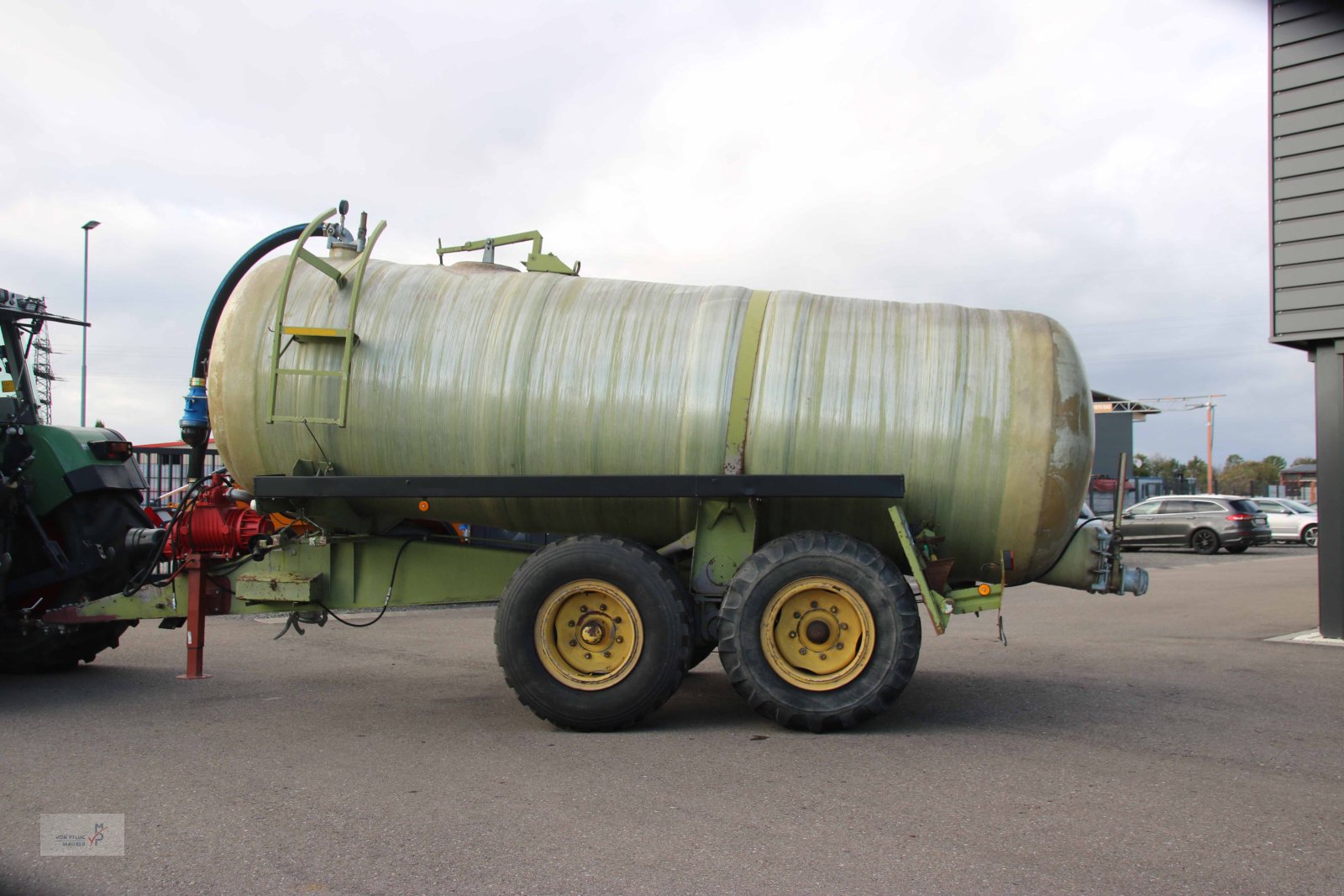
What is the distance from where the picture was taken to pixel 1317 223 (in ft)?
32.9

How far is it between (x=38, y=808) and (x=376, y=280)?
3.55m

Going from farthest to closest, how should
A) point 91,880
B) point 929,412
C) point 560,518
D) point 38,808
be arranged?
1. point 560,518
2. point 929,412
3. point 38,808
4. point 91,880

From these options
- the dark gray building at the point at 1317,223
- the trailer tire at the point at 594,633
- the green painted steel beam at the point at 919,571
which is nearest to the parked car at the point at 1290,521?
the dark gray building at the point at 1317,223

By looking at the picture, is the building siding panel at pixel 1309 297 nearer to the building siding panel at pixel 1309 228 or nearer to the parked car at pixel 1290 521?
the building siding panel at pixel 1309 228

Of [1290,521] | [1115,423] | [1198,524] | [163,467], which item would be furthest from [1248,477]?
[163,467]

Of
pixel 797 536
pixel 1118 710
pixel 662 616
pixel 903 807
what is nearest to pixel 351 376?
pixel 662 616

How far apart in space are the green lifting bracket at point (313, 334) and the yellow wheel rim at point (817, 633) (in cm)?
286

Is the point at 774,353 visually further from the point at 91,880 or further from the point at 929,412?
the point at 91,880

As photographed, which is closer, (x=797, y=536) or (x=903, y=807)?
(x=903, y=807)

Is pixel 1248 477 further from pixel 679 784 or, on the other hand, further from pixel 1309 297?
pixel 679 784

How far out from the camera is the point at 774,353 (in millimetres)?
6469

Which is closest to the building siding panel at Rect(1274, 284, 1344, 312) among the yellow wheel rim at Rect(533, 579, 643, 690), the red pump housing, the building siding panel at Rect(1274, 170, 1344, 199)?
the building siding panel at Rect(1274, 170, 1344, 199)

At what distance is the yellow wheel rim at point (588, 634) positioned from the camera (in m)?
6.10

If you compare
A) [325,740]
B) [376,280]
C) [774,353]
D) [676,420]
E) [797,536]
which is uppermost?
[376,280]
